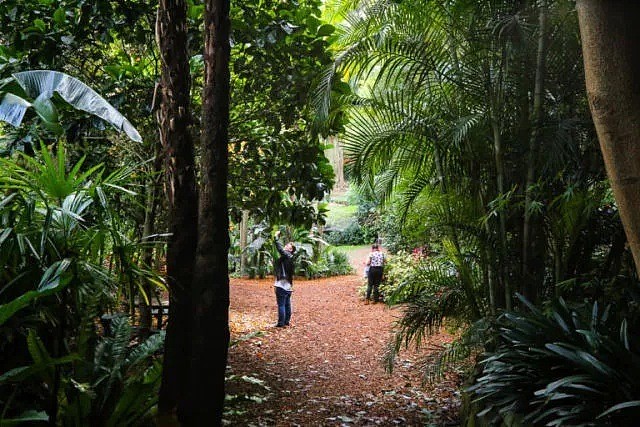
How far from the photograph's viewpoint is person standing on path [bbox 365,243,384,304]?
12805mm

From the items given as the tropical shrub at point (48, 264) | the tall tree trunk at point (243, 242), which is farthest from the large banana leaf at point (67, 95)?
the tall tree trunk at point (243, 242)

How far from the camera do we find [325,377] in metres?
7.01

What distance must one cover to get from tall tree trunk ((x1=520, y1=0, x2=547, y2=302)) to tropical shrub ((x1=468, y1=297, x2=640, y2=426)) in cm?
80

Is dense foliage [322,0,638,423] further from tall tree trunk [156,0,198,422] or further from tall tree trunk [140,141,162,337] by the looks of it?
tall tree trunk [140,141,162,337]

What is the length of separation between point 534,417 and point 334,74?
3.27m

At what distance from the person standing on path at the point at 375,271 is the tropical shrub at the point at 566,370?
882 centimetres

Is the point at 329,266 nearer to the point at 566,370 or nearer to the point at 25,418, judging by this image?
the point at 566,370

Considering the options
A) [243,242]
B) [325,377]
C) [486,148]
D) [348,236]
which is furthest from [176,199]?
[348,236]

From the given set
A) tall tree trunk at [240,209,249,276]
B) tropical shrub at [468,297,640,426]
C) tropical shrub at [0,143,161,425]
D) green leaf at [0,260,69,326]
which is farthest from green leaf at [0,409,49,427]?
tall tree trunk at [240,209,249,276]

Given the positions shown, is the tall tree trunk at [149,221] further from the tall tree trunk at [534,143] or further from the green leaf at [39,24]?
the tall tree trunk at [534,143]

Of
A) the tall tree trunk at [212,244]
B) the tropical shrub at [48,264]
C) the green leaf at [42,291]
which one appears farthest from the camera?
the tall tree trunk at [212,244]

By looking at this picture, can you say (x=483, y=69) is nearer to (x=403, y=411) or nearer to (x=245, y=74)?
(x=245, y=74)

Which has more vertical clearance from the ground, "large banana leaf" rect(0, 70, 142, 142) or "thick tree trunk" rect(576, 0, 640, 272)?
"large banana leaf" rect(0, 70, 142, 142)

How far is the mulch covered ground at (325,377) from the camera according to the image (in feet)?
17.5
